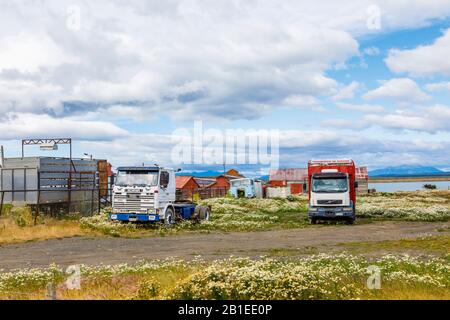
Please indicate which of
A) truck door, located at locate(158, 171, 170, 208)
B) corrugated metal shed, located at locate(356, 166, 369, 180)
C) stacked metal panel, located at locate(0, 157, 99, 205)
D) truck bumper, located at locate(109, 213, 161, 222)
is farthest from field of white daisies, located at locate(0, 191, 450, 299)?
corrugated metal shed, located at locate(356, 166, 369, 180)

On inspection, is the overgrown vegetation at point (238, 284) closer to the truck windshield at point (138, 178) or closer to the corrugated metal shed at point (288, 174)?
the truck windshield at point (138, 178)

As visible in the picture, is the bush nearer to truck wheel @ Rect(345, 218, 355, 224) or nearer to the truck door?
the truck door

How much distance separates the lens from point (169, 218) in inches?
1335

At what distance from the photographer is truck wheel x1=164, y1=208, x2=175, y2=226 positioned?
109ft

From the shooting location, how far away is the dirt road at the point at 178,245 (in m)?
20.9

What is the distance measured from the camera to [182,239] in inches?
1093

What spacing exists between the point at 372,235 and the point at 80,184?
23257mm

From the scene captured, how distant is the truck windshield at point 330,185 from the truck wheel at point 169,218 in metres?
10.2

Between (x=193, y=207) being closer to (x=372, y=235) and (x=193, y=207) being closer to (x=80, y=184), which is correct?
(x=80, y=184)

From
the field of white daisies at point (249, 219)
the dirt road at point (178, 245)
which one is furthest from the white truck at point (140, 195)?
the dirt road at point (178, 245)

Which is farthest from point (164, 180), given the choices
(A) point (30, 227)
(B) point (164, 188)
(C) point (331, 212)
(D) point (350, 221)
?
(D) point (350, 221)

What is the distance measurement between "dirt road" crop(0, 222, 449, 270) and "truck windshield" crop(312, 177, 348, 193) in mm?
3830

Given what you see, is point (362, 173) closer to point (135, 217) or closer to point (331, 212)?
point (331, 212)

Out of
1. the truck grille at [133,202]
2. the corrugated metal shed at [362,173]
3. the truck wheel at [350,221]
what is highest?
the corrugated metal shed at [362,173]
